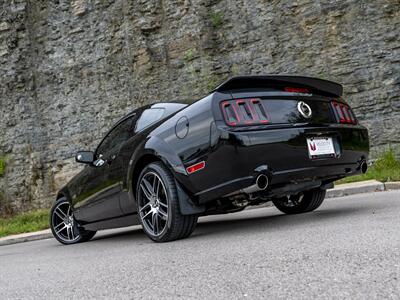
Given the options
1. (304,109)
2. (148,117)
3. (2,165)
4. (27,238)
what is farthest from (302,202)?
(2,165)

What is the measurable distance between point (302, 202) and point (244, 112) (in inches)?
81.7

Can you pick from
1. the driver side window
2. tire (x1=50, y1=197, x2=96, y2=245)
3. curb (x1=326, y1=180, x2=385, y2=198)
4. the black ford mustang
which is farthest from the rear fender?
curb (x1=326, y1=180, x2=385, y2=198)

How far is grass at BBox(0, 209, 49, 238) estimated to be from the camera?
35.0 ft

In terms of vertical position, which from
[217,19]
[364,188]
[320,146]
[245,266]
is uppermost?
[217,19]

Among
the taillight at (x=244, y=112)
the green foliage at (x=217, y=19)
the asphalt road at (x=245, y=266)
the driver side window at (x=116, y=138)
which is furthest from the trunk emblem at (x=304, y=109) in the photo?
the green foliage at (x=217, y=19)

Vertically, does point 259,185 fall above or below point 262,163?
below

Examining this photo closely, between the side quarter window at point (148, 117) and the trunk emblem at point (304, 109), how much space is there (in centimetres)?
146

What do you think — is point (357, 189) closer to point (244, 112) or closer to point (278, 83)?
point (278, 83)

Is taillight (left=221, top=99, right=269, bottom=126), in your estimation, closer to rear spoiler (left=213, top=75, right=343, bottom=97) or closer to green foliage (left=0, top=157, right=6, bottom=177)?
rear spoiler (left=213, top=75, right=343, bottom=97)

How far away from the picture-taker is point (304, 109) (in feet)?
15.7

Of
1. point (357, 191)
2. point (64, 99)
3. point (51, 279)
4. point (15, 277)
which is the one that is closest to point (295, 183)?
point (51, 279)

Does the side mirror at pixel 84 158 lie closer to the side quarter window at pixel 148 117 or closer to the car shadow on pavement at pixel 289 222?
the side quarter window at pixel 148 117

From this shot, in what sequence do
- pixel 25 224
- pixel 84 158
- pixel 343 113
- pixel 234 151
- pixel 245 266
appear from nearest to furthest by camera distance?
1. pixel 245 266
2. pixel 234 151
3. pixel 343 113
4. pixel 84 158
5. pixel 25 224

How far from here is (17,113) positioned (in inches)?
688
